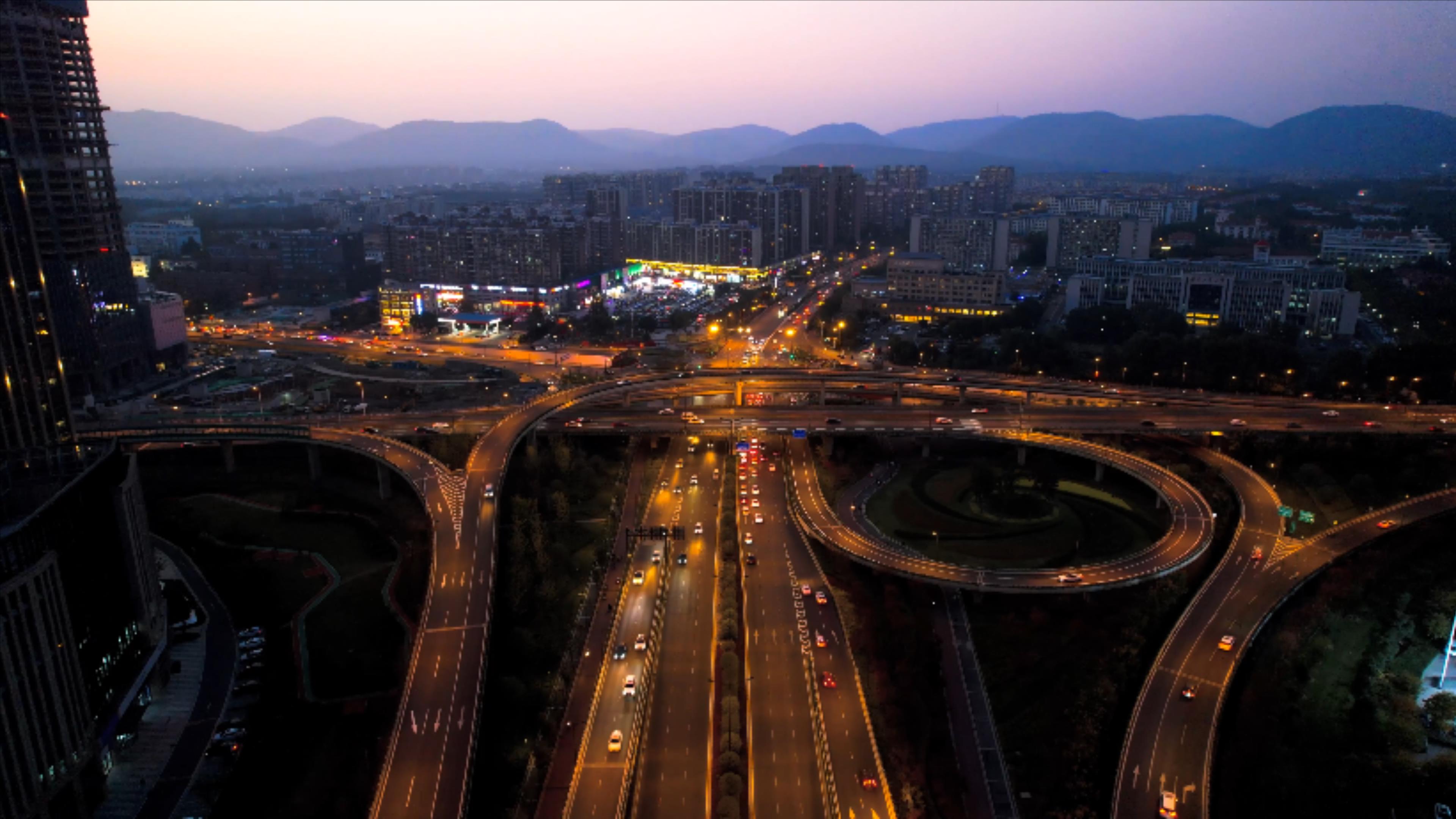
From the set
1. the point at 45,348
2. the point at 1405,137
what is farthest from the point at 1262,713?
the point at 1405,137

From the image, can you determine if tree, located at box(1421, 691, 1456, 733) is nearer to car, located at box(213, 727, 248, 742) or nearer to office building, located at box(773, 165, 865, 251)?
car, located at box(213, 727, 248, 742)

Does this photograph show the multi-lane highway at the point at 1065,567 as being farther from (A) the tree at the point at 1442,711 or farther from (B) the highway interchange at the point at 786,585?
(A) the tree at the point at 1442,711

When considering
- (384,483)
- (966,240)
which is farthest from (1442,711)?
(966,240)

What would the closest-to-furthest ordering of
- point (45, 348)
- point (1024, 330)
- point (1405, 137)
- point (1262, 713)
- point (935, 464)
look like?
point (1262, 713)
point (45, 348)
point (935, 464)
point (1024, 330)
point (1405, 137)

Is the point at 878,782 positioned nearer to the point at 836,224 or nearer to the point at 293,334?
the point at 293,334

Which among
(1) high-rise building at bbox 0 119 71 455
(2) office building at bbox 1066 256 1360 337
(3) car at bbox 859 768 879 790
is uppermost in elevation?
(1) high-rise building at bbox 0 119 71 455

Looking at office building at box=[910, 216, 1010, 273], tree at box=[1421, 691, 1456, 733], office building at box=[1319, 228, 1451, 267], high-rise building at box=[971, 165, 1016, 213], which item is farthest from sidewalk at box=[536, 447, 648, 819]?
high-rise building at box=[971, 165, 1016, 213]

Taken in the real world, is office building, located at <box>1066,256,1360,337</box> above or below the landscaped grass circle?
above
